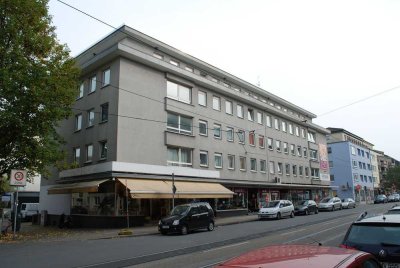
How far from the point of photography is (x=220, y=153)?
122ft

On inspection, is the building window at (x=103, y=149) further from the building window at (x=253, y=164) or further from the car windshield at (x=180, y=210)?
the building window at (x=253, y=164)

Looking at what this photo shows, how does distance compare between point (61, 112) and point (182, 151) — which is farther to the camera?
point (182, 151)

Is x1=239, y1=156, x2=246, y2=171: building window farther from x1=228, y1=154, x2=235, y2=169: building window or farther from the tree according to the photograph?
the tree

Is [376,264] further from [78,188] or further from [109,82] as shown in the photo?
[109,82]

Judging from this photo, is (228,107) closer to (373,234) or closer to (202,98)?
(202,98)

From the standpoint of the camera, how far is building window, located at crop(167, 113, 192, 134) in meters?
31.6

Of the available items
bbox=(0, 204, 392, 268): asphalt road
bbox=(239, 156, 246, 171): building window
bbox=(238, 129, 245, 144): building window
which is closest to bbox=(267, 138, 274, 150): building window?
bbox=(238, 129, 245, 144): building window

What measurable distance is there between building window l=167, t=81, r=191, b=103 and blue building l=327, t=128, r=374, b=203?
53.9 m

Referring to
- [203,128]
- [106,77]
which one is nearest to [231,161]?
[203,128]

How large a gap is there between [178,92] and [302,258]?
3019 centimetres

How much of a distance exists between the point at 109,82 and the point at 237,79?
16813 mm

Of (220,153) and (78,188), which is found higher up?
(220,153)

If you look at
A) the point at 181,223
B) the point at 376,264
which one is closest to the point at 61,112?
the point at 181,223

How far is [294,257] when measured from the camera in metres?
3.58
